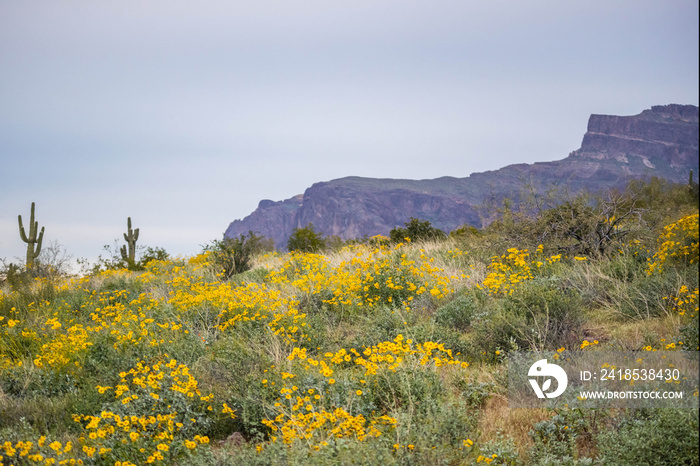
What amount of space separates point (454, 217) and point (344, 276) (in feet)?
550

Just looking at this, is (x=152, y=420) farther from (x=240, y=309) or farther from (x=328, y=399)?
(x=240, y=309)

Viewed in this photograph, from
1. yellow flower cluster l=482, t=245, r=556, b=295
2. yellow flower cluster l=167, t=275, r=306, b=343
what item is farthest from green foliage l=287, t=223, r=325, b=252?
yellow flower cluster l=482, t=245, r=556, b=295

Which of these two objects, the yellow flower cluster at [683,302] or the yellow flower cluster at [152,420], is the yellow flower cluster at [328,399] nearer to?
the yellow flower cluster at [152,420]

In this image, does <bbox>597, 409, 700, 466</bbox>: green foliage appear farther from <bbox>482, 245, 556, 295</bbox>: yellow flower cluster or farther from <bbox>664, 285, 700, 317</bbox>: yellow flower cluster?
<bbox>482, 245, 556, 295</bbox>: yellow flower cluster

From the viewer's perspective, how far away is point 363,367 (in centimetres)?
597

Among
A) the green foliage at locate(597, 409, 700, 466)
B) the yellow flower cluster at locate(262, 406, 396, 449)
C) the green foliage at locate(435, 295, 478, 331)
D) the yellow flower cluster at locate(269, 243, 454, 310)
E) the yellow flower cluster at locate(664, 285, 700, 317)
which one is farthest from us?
the yellow flower cluster at locate(269, 243, 454, 310)

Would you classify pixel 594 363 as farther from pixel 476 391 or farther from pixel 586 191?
pixel 586 191

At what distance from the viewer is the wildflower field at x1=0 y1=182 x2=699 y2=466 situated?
13.6ft

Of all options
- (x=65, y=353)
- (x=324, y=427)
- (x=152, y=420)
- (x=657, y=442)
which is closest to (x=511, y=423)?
(x=657, y=442)

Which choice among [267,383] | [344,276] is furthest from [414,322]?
[267,383]

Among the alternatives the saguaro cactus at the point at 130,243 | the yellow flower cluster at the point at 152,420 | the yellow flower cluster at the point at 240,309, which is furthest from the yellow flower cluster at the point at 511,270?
the saguaro cactus at the point at 130,243

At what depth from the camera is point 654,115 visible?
575ft

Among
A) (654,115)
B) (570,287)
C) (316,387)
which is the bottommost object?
(316,387)

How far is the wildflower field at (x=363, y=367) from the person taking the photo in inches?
163
